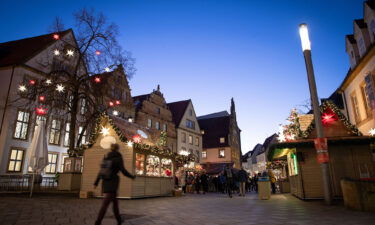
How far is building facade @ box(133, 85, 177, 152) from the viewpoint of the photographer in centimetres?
3450

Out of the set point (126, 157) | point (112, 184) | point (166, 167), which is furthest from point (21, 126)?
point (112, 184)

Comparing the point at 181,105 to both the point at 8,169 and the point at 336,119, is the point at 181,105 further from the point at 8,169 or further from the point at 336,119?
the point at 336,119

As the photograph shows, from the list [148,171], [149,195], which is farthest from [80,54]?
[149,195]

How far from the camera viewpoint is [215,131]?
53.3 m

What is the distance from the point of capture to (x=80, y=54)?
61.4 ft

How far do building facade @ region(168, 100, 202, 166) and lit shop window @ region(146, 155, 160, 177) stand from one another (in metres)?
23.2

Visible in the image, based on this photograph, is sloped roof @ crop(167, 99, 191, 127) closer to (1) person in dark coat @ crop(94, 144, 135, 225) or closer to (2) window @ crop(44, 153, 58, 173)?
(2) window @ crop(44, 153, 58, 173)

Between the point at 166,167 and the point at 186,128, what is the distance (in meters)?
25.2

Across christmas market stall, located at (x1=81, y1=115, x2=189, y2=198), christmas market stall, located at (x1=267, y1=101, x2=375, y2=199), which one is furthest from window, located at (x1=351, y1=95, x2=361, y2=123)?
christmas market stall, located at (x1=81, y1=115, x2=189, y2=198)

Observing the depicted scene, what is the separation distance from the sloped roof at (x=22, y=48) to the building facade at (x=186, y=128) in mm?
21444

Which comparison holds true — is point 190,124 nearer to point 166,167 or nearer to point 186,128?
point 186,128

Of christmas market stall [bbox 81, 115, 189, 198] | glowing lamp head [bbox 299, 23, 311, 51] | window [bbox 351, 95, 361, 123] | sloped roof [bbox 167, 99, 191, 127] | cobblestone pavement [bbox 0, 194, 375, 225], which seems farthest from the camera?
sloped roof [bbox 167, 99, 191, 127]

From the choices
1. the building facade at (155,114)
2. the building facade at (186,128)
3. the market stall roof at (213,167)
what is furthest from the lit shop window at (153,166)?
the market stall roof at (213,167)

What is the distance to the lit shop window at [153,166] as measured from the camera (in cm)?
1625
